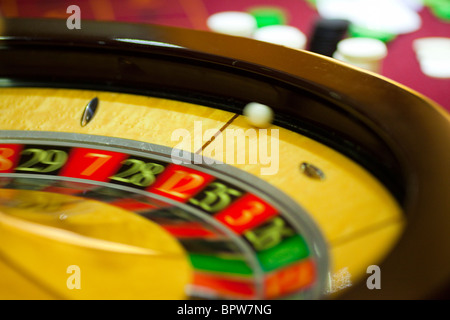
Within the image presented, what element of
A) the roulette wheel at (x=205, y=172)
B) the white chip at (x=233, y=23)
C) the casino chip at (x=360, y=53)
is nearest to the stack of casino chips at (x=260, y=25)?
the white chip at (x=233, y=23)

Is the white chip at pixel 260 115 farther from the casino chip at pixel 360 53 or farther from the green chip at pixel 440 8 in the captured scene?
the green chip at pixel 440 8

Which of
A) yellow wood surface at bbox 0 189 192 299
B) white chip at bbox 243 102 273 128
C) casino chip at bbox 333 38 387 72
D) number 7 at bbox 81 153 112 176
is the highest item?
casino chip at bbox 333 38 387 72

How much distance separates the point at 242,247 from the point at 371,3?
283 centimetres

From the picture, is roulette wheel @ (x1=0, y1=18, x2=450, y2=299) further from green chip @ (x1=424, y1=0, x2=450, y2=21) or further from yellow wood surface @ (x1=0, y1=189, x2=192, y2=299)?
green chip @ (x1=424, y1=0, x2=450, y2=21)

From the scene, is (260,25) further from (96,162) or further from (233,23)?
(96,162)

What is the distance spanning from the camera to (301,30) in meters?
3.36

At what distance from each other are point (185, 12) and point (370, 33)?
3.25 feet

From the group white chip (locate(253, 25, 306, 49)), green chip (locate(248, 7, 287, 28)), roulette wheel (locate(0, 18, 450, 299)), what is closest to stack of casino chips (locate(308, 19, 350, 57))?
white chip (locate(253, 25, 306, 49))

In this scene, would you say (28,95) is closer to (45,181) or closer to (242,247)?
(45,181)

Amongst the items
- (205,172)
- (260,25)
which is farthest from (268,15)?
(205,172)

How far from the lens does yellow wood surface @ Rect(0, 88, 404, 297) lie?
1090mm

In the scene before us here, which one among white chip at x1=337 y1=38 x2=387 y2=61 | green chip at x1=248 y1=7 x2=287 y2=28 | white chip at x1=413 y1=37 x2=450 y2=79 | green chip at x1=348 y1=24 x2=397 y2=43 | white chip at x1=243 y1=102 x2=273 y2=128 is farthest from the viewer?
green chip at x1=248 y1=7 x2=287 y2=28

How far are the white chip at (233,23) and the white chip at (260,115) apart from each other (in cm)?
164

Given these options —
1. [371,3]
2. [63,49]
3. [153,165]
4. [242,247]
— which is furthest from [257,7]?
[242,247]
